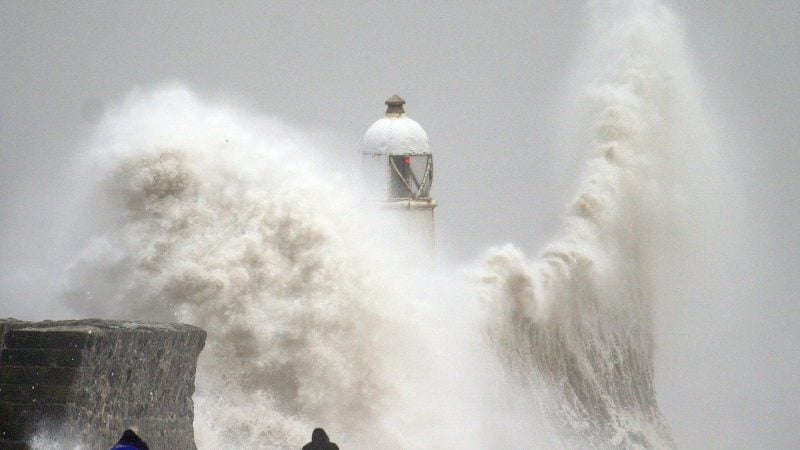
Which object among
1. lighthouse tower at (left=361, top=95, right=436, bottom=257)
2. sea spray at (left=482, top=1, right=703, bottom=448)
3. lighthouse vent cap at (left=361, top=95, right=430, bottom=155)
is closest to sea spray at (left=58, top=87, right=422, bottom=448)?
lighthouse tower at (left=361, top=95, right=436, bottom=257)

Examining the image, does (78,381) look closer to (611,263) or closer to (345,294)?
(345,294)

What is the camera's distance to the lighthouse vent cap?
103ft

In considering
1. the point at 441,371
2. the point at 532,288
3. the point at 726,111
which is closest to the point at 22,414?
the point at 441,371

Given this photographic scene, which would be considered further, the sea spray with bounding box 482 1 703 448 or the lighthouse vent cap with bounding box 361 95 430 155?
the sea spray with bounding box 482 1 703 448

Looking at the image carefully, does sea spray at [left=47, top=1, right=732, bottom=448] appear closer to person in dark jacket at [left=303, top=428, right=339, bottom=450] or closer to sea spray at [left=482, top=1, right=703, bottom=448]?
sea spray at [left=482, top=1, right=703, bottom=448]

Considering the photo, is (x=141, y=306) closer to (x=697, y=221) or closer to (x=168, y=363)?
(x=168, y=363)

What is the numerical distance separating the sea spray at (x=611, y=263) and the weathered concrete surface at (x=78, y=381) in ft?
42.9

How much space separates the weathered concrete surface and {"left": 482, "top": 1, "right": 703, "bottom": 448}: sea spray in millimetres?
13078

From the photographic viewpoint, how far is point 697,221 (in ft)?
121

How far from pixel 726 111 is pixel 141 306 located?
17.7 m

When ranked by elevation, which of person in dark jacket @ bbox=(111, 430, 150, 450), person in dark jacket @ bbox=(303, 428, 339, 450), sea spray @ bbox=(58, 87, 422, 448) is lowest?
person in dark jacket @ bbox=(111, 430, 150, 450)

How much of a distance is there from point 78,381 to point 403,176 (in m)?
14.4

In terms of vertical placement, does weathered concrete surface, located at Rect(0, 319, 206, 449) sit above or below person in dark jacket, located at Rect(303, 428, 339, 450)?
above

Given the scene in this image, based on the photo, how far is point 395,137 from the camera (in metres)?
31.3
